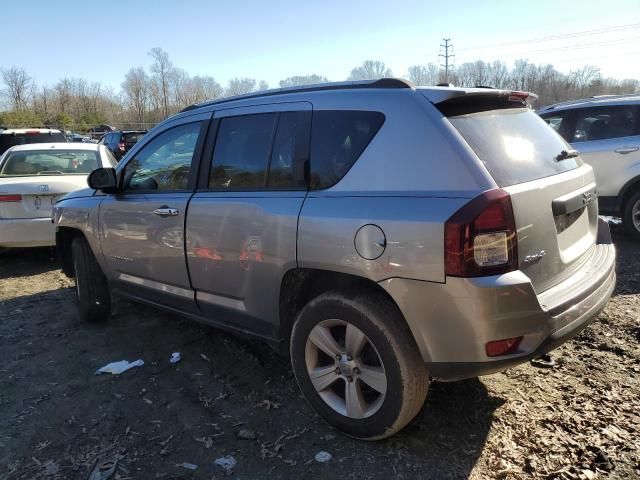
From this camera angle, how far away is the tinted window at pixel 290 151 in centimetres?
295

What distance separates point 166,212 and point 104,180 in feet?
2.94

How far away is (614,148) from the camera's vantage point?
23.3 feet

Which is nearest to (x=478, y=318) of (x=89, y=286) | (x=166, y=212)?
(x=166, y=212)

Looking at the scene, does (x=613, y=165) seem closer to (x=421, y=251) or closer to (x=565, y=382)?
(x=565, y=382)

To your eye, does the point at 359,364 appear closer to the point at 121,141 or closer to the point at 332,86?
the point at 332,86

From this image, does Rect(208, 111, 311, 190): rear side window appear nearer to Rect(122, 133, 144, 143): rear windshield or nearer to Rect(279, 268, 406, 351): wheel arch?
Rect(279, 268, 406, 351): wheel arch

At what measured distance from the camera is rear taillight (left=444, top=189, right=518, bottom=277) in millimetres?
2225

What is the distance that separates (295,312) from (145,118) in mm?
83238

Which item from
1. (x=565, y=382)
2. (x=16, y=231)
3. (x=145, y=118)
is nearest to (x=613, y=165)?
(x=565, y=382)

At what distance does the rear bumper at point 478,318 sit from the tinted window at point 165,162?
197cm

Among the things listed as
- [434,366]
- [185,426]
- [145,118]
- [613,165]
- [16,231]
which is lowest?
[185,426]

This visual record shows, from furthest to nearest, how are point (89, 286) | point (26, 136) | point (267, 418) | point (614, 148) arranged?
point (26, 136)
point (614, 148)
point (89, 286)
point (267, 418)

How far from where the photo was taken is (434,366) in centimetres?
242

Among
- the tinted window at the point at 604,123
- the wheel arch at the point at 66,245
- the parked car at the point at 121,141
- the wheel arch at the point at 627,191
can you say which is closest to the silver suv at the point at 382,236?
the wheel arch at the point at 66,245
